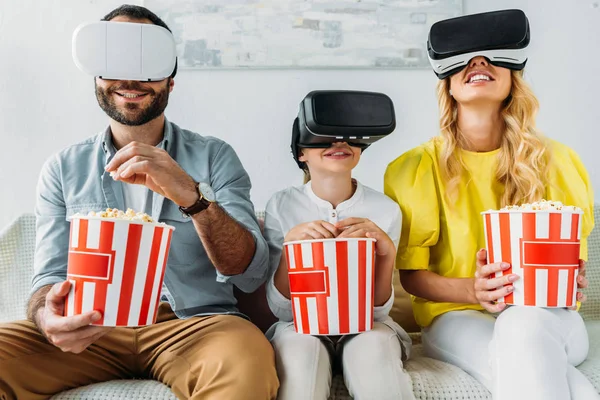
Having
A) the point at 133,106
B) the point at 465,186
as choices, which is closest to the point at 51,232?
the point at 133,106

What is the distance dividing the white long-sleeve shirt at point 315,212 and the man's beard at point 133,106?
361mm

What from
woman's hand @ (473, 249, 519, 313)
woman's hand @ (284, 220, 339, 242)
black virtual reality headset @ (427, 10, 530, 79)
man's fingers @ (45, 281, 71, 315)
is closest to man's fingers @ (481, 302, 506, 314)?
woman's hand @ (473, 249, 519, 313)

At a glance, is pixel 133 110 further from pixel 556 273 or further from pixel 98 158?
pixel 556 273

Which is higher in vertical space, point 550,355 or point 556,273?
point 556,273

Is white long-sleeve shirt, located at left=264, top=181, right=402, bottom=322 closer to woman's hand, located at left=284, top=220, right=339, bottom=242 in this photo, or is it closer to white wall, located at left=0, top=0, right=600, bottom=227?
woman's hand, located at left=284, top=220, right=339, bottom=242

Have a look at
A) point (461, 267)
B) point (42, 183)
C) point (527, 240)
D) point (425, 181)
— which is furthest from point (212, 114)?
point (527, 240)

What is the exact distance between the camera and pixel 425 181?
1.52 meters

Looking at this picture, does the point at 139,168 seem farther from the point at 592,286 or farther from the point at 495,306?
the point at 592,286

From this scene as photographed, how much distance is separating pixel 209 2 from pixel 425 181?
112 cm

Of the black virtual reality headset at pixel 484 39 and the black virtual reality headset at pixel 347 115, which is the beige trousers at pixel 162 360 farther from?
the black virtual reality headset at pixel 484 39

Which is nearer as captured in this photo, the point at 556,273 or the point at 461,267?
the point at 556,273

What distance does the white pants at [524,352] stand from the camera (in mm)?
1095

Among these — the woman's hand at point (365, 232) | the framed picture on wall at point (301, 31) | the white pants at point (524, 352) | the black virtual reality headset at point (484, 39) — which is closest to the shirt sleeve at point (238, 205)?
the woman's hand at point (365, 232)

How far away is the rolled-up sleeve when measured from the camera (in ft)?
4.67
